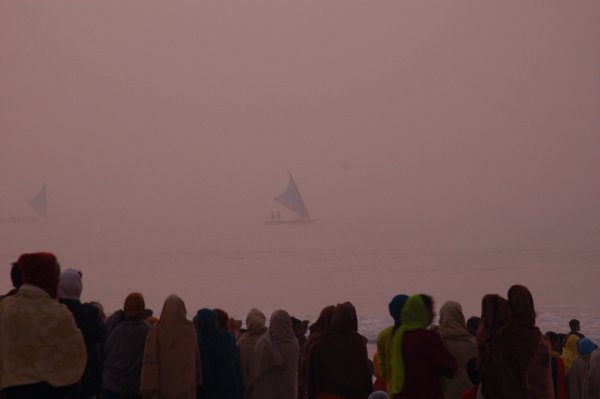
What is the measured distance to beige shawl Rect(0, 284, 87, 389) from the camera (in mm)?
4727

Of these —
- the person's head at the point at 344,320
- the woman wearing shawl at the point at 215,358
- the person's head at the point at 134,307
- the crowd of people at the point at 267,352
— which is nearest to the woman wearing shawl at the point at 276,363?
the crowd of people at the point at 267,352

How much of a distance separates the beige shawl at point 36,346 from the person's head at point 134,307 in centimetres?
200

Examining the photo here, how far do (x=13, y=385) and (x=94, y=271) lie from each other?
61.1 meters

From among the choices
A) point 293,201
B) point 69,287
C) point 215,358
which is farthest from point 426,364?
point 293,201

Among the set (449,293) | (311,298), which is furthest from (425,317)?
(449,293)

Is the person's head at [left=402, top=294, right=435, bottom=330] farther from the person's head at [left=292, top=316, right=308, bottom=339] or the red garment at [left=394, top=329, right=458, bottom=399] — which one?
the person's head at [left=292, top=316, right=308, bottom=339]

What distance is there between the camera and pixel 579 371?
24.0 ft

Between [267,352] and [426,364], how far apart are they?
2.16 m

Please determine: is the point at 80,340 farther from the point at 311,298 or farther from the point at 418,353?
the point at 311,298

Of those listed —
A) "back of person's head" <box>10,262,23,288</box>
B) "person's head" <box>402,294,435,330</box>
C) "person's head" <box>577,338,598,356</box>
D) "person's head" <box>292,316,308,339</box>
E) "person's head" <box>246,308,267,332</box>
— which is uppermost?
"back of person's head" <box>10,262,23,288</box>

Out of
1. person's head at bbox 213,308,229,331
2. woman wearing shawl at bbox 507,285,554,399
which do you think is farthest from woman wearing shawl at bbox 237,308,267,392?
woman wearing shawl at bbox 507,285,554,399

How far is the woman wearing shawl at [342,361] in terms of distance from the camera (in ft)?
21.8

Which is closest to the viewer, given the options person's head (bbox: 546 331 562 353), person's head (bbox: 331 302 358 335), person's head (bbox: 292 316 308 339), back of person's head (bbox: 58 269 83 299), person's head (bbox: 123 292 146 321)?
back of person's head (bbox: 58 269 83 299)

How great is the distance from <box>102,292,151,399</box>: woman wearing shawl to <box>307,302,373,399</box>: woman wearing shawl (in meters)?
1.11
